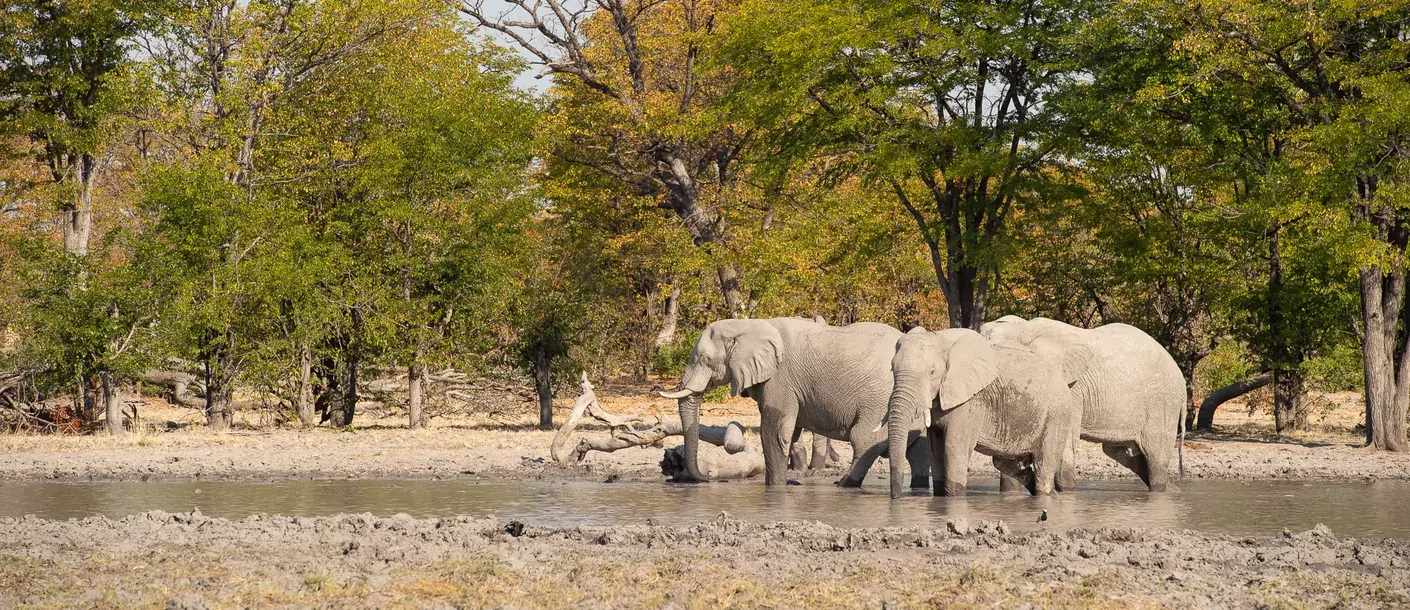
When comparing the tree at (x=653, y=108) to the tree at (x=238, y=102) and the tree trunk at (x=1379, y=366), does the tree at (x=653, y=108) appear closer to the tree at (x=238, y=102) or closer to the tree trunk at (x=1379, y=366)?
the tree at (x=238, y=102)

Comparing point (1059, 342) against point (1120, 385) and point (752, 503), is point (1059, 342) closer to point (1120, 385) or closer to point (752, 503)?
point (1120, 385)

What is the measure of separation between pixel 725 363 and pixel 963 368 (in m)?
3.95

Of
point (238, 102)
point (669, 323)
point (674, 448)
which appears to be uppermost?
point (238, 102)

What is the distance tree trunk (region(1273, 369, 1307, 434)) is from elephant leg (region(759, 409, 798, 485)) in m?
15.0

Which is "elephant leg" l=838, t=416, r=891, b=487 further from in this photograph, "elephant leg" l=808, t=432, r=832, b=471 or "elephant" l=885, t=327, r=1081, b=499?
"elephant leg" l=808, t=432, r=832, b=471

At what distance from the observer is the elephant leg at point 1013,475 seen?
609 inches

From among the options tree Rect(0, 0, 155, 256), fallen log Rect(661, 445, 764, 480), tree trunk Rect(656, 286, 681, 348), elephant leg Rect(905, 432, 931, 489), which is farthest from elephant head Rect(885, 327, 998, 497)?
tree trunk Rect(656, 286, 681, 348)

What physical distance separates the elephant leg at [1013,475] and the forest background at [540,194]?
851 cm

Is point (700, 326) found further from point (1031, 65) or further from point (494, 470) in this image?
point (494, 470)

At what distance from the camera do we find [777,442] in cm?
1658

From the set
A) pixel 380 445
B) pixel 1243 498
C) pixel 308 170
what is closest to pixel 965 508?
pixel 1243 498

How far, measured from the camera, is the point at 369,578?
8.84 metres

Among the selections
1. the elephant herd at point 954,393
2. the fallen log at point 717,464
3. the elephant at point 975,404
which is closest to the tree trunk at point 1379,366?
the elephant herd at point 954,393

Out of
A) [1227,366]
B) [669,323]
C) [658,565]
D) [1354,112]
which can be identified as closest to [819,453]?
[1354,112]
